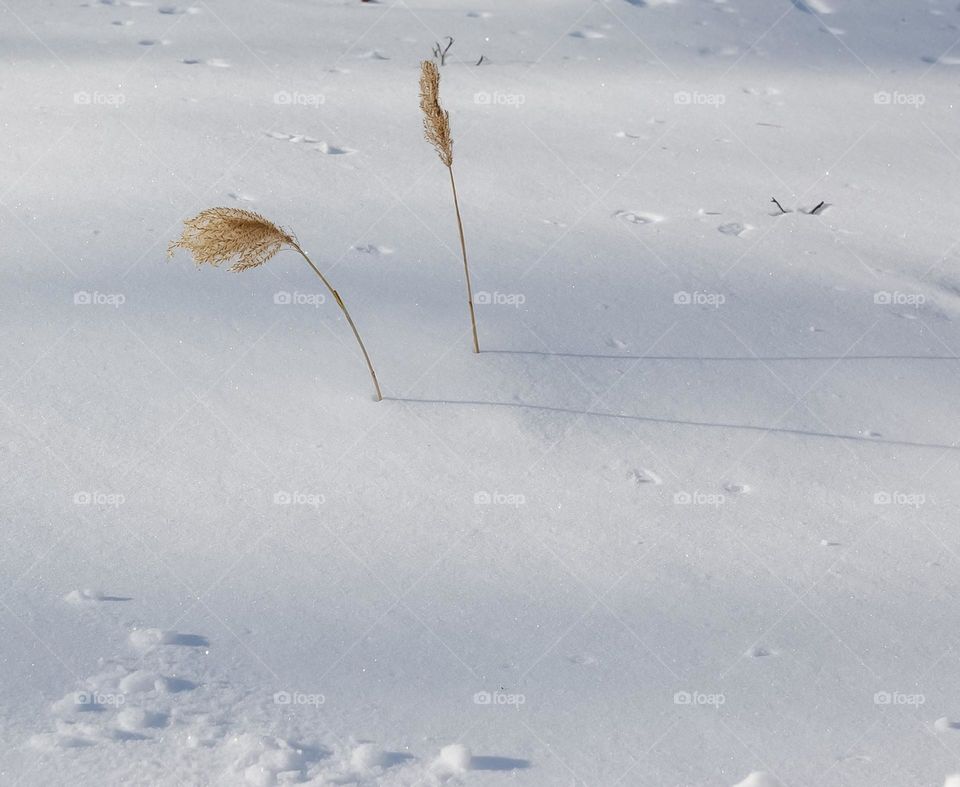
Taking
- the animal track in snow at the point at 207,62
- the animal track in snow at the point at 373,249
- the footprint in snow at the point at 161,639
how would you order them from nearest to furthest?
the footprint in snow at the point at 161,639 < the animal track in snow at the point at 373,249 < the animal track in snow at the point at 207,62

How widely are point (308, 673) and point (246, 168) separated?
2701mm

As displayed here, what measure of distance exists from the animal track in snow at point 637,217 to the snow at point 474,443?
0.02 m

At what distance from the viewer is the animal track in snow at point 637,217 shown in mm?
4117

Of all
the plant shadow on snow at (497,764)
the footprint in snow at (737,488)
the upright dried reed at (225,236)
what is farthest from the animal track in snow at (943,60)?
the plant shadow on snow at (497,764)

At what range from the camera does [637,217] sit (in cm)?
415

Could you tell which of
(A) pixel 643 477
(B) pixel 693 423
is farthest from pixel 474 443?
(B) pixel 693 423

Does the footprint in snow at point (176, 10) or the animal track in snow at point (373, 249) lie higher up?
the footprint in snow at point (176, 10)

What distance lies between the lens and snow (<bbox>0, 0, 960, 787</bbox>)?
2080 millimetres

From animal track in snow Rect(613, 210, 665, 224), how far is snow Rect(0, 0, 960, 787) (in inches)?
0.9

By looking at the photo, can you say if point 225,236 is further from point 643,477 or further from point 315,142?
point 315,142

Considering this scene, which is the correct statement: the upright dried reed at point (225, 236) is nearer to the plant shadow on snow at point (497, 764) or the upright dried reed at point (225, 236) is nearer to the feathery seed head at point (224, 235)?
the feathery seed head at point (224, 235)

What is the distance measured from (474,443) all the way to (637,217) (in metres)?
1.70

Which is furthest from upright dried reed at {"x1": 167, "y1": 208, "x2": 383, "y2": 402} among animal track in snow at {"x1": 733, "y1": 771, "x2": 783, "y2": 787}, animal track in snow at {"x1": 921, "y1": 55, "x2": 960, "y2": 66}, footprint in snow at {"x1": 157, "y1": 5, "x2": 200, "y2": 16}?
animal track in snow at {"x1": 921, "y1": 55, "x2": 960, "y2": 66}

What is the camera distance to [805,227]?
418cm
